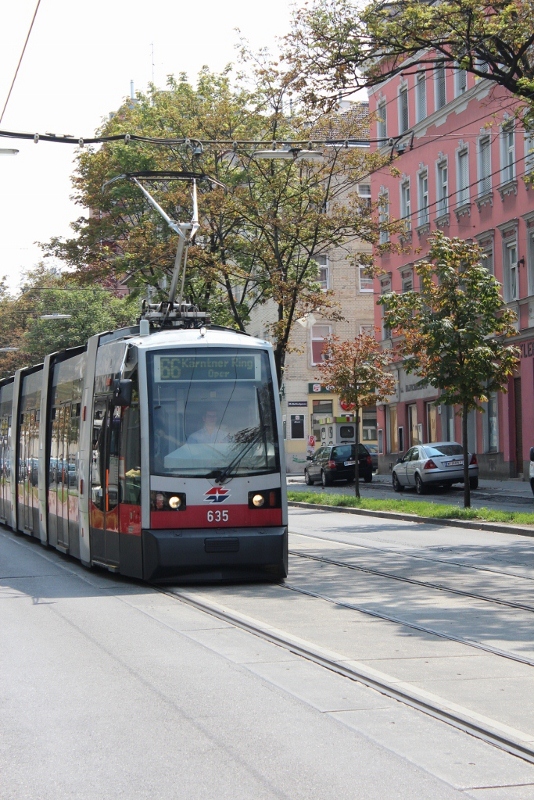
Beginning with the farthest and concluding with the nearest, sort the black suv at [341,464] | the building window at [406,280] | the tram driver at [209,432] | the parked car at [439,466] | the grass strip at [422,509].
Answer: the building window at [406,280] < the black suv at [341,464] < the parked car at [439,466] < the grass strip at [422,509] < the tram driver at [209,432]

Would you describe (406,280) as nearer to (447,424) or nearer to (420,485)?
(447,424)

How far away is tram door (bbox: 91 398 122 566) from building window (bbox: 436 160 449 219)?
31.9 m

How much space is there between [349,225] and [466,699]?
85.5 ft

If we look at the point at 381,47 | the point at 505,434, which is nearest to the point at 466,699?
the point at 381,47

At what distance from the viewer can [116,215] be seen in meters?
39.9

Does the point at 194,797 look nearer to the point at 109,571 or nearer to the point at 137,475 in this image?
the point at 137,475

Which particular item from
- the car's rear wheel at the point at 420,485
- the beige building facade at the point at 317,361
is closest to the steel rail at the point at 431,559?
the car's rear wheel at the point at 420,485

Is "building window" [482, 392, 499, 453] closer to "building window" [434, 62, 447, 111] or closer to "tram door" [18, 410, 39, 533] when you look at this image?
"building window" [434, 62, 447, 111]

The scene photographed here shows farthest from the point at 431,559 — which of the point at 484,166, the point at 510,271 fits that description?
the point at 484,166

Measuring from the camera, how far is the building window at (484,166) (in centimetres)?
4109

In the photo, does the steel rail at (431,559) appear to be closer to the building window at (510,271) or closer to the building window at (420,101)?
the building window at (510,271)

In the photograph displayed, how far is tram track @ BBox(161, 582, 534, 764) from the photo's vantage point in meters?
6.31

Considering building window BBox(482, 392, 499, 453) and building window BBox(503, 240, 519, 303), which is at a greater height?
building window BBox(503, 240, 519, 303)

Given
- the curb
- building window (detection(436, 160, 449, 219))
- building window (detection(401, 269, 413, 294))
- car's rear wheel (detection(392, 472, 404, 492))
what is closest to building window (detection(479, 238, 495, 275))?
building window (detection(436, 160, 449, 219))
